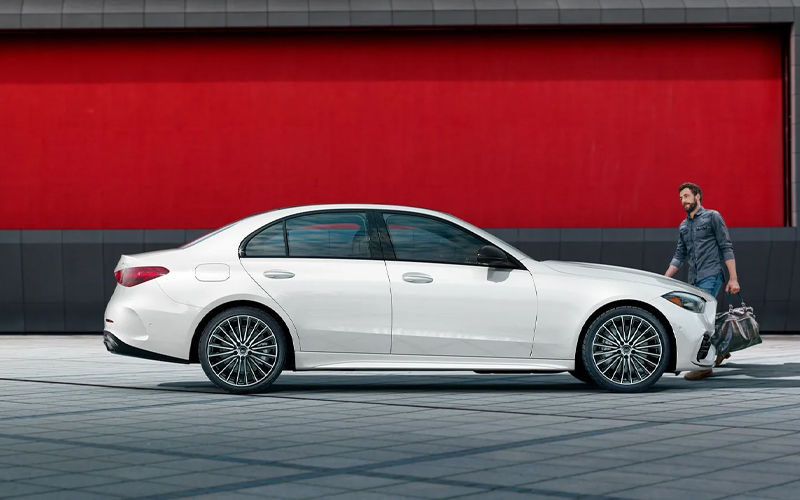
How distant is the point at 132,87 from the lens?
767 inches

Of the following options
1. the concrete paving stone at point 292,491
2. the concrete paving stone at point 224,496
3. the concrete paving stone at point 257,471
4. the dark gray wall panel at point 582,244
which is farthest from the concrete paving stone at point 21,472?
the dark gray wall panel at point 582,244

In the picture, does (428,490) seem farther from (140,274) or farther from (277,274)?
(140,274)

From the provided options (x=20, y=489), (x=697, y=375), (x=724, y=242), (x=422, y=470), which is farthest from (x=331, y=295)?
(x=20, y=489)

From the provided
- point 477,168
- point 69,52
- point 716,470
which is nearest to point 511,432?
point 716,470

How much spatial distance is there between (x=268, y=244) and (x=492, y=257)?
178 cm

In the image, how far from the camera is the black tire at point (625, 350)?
10648mm

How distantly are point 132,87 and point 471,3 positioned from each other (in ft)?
16.4

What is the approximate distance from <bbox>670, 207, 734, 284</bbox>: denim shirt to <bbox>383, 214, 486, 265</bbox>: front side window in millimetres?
2689

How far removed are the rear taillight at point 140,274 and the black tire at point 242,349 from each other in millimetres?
561

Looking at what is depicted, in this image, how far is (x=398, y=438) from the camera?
A: 26.4 feet

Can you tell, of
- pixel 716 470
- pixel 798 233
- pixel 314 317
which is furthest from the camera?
pixel 798 233

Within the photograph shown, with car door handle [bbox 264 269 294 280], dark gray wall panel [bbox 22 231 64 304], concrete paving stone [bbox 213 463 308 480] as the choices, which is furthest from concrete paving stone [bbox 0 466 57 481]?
dark gray wall panel [bbox 22 231 64 304]

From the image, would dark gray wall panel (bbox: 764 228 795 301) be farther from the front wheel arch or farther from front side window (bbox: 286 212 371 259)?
front side window (bbox: 286 212 371 259)

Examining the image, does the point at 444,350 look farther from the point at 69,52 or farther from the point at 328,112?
the point at 69,52
